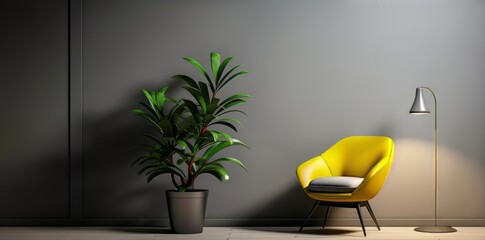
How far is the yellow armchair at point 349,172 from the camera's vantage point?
5.41 meters

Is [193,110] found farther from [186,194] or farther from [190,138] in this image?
[186,194]

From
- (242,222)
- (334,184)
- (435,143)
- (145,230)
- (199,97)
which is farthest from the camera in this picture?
(242,222)

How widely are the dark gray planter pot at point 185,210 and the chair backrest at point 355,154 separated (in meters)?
1.15

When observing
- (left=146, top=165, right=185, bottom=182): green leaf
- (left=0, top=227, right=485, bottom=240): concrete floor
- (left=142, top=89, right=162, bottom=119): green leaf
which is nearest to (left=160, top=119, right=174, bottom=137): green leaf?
(left=142, top=89, right=162, bottom=119): green leaf

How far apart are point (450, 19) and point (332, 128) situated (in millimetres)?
1400

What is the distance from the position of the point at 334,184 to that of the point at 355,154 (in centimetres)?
54

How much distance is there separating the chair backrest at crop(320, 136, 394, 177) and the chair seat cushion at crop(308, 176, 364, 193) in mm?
284

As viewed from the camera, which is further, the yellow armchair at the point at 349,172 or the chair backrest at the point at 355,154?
the chair backrest at the point at 355,154

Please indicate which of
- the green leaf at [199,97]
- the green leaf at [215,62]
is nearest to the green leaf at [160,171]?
the green leaf at [199,97]

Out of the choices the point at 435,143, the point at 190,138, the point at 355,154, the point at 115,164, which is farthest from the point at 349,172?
the point at 115,164

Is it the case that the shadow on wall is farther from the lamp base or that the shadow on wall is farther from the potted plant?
the lamp base

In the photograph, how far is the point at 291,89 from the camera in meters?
6.12

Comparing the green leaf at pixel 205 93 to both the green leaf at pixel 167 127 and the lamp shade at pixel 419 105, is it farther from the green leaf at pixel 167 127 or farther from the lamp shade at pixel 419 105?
the lamp shade at pixel 419 105

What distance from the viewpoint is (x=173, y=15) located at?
614 centimetres
